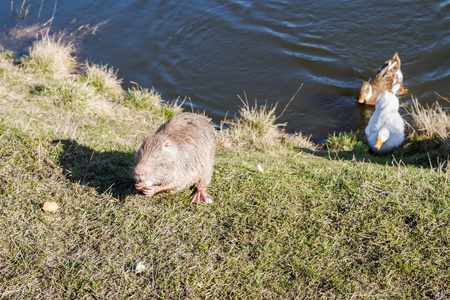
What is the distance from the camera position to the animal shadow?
4426 mm

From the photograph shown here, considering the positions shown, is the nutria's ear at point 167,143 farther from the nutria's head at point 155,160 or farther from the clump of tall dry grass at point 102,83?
the clump of tall dry grass at point 102,83

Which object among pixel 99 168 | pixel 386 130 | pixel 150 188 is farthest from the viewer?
pixel 386 130

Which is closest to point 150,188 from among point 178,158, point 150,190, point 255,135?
point 150,190

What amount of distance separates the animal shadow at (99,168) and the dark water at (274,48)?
453cm

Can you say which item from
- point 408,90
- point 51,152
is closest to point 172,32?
point 408,90

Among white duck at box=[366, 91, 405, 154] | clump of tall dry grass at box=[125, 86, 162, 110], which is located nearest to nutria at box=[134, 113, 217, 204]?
clump of tall dry grass at box=[125, 86, 162, 110]

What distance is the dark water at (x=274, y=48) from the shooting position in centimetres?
1014

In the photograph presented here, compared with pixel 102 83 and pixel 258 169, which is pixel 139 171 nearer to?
pixel 258 169

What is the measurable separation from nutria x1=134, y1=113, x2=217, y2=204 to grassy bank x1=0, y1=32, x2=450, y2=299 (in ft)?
0.88

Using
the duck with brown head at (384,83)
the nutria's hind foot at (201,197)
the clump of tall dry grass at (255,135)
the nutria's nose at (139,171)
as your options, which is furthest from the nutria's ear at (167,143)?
the duck with brown head at (384,83)

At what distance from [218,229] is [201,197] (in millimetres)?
447

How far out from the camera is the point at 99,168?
4.70m

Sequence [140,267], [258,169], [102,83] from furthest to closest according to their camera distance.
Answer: [102,83] < [258,169] < [140,267]

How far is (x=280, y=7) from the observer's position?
42.3ft
